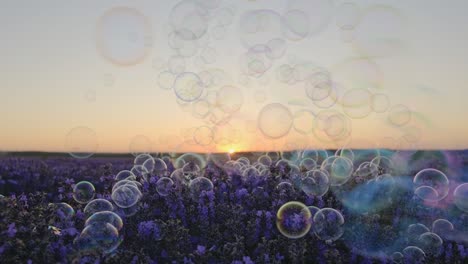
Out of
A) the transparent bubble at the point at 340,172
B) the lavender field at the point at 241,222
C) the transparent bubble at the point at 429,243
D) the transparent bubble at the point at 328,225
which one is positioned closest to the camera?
the lavender field at the point at 241,222

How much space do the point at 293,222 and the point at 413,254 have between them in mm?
1394

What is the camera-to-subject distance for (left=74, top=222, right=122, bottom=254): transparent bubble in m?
4.51

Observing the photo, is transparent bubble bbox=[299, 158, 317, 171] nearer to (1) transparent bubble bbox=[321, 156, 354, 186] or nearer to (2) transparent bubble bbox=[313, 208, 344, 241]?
(1) transparent bubble bbox=[321, 156, 354, 186]

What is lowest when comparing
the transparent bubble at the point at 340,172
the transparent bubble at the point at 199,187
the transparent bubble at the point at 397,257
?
the transparent bubble at the point at 397,257

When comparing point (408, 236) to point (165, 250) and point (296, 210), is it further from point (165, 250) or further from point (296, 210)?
point (165, 250)

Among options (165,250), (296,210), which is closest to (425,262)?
(296,210)

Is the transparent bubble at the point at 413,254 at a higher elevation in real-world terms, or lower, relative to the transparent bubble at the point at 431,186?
lower

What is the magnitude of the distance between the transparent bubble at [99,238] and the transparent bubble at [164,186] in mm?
1737

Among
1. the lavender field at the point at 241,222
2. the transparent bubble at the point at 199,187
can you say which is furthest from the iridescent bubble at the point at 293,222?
the transparent bubble at the point at 199,187

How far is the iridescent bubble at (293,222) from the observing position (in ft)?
17.2

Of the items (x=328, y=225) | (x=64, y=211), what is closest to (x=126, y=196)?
(x=64, y=211)

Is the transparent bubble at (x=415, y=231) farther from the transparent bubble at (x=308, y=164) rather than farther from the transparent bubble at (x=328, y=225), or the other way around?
the transparent bubble at (x=308, y=164)

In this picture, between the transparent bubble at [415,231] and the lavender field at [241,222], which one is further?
the transparent bubble at [415,231]

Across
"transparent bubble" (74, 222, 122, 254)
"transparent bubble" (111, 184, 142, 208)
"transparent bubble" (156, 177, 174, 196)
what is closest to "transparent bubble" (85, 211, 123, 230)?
"transparent bubble" (74, 222, 122, 254)
